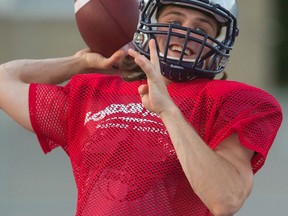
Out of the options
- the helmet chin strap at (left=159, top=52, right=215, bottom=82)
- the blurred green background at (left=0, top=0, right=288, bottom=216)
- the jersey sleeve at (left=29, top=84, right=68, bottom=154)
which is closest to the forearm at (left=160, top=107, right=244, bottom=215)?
the helmet chin strap at (left=159, top=52, right=215, bottom=82)

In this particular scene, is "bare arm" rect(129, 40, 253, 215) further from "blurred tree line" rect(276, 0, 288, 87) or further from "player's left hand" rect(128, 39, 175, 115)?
"blurred tree line" rect(276, 0, 288, 87)

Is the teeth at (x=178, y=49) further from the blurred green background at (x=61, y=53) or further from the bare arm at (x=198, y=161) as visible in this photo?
the blurred green background at (x=61, y=53)

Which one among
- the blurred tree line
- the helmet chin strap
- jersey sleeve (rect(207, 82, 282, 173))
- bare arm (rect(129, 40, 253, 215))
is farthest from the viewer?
the blurred tree line

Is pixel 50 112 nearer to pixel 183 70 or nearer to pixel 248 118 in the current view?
pixel 183 70

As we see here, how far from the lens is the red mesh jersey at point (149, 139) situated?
2537 mm

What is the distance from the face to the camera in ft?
8.71

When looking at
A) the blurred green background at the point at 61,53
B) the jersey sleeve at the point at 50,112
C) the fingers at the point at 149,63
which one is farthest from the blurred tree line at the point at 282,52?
the fingers at the point at 149,63

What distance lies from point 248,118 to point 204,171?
0.74ft

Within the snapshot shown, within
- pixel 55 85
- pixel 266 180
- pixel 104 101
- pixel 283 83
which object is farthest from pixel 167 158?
pixel 283 83

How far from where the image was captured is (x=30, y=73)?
3051 millimetres

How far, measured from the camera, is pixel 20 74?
9.91ft

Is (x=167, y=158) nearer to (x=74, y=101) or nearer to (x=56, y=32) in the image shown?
(x=74, y=101)

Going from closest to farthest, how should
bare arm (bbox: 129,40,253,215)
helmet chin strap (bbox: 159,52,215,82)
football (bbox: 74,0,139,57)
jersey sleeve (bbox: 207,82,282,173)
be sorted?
bare arm (bbox: 129,40,253,215)
jersey sleeve (bbox: 207,82,282,173)
helmet chin strap (bbox: 159,52,215,82)
football (bbox: 74,0,139,57)

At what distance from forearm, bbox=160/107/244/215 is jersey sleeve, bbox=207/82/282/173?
0.12m
